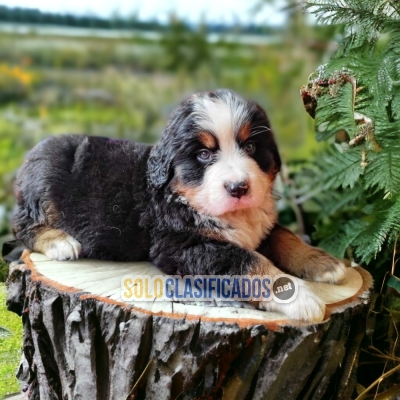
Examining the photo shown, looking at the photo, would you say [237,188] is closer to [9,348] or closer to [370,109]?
[370,109]

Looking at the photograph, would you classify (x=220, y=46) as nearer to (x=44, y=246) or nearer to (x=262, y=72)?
(x=262, y=72)

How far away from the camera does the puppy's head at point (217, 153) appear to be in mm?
2102

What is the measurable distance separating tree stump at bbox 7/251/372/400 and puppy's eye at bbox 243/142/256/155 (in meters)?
0.67

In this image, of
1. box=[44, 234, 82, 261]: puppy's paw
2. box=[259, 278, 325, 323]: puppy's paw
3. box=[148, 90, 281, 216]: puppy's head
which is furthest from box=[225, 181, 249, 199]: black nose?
box=[44, 234, 82, 261]: puppy's paw

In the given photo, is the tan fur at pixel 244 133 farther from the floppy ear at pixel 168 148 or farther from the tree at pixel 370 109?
the tree at pixel 370 109

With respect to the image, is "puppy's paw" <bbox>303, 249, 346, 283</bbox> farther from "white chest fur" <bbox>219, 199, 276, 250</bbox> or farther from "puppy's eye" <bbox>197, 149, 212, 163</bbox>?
"puppy's eye" <bbox>197, 149, 212, 163</bbox>

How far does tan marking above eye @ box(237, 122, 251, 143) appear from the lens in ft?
7.07

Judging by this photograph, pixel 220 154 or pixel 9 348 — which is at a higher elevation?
pixel 220 154

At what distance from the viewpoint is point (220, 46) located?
3.55 meters

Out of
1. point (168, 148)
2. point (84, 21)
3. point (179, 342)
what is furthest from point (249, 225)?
point (84, 21)

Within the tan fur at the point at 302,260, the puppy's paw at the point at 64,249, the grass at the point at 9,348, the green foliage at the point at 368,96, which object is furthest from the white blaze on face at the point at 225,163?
the grass at the point at 9,348

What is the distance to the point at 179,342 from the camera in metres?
1.96

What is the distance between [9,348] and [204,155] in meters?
1.45

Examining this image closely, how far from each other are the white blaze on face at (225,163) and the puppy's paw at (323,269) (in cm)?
46
